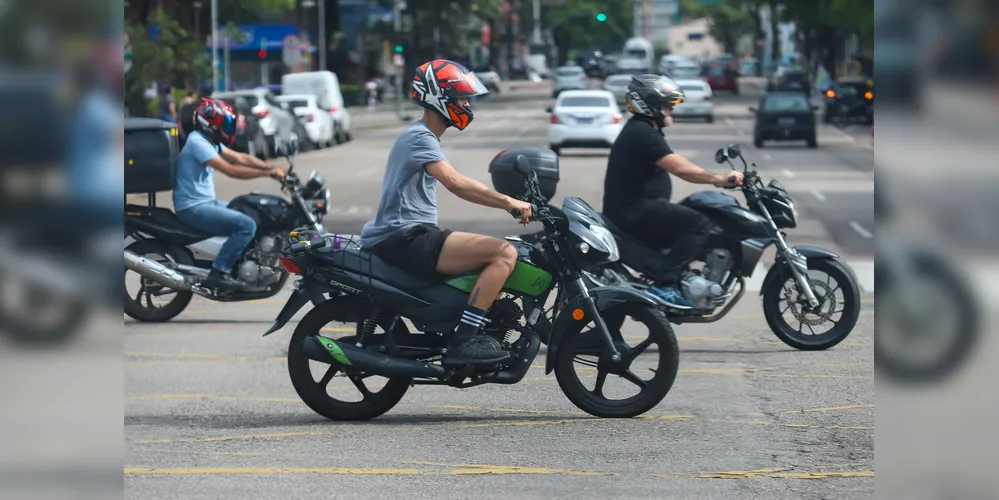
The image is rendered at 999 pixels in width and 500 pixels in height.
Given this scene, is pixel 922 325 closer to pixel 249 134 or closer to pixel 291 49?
pixel 249 134

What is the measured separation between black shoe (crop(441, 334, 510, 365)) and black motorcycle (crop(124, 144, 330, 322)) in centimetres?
378

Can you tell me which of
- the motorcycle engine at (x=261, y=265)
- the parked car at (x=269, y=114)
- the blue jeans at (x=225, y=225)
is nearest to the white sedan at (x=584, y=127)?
the parked car at (x=269, y=114)

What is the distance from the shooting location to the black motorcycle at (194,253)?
37.9 ft

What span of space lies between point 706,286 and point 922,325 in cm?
739

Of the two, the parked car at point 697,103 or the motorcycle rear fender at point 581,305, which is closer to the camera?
the motorcycle rear fender at point 581,305

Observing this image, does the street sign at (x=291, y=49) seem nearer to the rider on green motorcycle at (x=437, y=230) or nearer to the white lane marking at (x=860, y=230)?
the white lane marking at (x=860, y=230)

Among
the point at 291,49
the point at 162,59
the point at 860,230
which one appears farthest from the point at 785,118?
the point at 291,49

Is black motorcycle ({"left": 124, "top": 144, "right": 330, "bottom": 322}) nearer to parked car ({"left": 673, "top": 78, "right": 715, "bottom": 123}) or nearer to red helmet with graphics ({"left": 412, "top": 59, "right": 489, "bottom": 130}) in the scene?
red helmet with graphics ({"left": 412, "top": 59, "right": 489, "bottom": 130})

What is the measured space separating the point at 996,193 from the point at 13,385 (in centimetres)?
150

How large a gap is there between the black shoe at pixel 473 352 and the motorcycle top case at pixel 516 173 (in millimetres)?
786

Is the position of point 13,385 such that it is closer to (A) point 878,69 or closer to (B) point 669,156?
(A) point 878,69

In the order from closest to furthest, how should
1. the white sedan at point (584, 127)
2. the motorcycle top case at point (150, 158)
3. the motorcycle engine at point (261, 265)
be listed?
the motorcycle engine at point (261, 265)
the motorcycle top case at point (150, 158)
the white sedan at point (584, 127)

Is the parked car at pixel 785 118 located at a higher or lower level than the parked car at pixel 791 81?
lower

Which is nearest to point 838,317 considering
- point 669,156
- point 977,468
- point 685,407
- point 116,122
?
point 669,156
